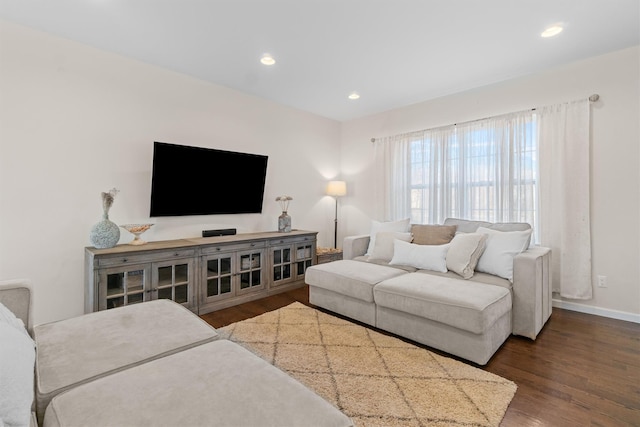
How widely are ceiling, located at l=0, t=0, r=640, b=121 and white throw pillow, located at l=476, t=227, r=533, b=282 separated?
1700mm

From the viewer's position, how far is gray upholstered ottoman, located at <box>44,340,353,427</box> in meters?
0.91

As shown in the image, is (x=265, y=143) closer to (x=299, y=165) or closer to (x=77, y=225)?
(x=299, y=165)

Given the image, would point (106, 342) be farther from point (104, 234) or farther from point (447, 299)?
point (447, 299)

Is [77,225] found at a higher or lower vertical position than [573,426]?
higher

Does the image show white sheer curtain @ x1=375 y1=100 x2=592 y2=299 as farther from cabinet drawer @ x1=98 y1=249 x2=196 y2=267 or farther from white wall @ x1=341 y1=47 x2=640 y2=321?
cabinet drawer @ x1=98 y1=249 x2=196 y2=267

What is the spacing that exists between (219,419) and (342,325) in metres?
1.96

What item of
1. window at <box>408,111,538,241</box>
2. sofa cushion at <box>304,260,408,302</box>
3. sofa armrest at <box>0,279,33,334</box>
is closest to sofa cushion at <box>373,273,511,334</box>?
sofa cushion at <box>304,260,408,302</box>

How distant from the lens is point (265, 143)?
165 inches

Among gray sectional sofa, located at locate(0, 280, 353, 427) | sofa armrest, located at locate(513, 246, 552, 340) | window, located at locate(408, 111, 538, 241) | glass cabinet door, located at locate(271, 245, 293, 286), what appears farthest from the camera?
glass cabinet door, located at locate(271, 245, 293, 286)

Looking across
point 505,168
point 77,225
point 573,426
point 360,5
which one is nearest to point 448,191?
point 505,168

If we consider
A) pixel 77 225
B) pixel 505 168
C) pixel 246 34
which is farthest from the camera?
pixel 505 168

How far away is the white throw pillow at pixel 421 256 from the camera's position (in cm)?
295

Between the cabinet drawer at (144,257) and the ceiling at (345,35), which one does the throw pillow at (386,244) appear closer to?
the ceiling at (345,35)

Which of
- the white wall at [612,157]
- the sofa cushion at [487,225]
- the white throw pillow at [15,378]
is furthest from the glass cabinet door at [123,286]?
the white wall at [612,157]
